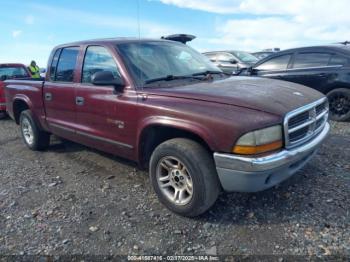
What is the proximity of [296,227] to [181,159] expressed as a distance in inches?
48.1

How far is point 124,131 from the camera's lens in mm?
3623

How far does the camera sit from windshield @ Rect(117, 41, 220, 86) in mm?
3668

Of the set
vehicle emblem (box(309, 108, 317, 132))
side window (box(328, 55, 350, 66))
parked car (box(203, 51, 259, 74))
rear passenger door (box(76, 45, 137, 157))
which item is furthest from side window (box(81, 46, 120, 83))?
parked car (box(203, 51, 259, 74))

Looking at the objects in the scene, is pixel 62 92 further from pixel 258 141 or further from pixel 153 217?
pixel 258 141

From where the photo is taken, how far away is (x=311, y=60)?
22.3ft

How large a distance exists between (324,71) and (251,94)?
427 cm

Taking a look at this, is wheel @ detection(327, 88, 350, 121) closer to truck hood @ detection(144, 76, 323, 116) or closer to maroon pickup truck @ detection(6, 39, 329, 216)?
maroon pickup truck @ detection(6, 39, 329, 216)

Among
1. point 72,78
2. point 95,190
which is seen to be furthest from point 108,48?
point 95,190

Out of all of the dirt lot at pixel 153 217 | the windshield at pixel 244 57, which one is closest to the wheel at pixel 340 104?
the dirt lot at pixel 153 217

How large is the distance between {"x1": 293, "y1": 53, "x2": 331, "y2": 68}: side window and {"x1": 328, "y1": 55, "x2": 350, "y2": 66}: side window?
0.10 m

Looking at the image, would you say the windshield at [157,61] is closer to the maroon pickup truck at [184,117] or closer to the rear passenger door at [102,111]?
the maroon pickup truck at [184,117]

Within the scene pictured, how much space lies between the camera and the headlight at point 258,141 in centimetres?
264

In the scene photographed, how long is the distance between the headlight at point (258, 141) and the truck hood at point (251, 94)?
0.57 ft

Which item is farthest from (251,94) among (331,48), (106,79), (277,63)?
(277,63)
